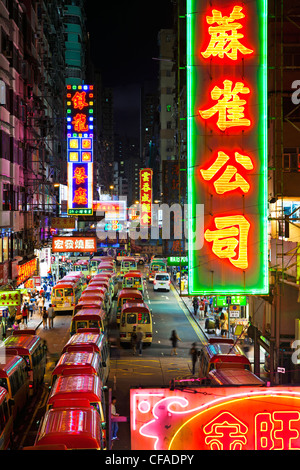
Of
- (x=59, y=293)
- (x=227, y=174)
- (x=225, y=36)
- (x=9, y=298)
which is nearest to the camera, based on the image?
Result: (x=227, y=174)

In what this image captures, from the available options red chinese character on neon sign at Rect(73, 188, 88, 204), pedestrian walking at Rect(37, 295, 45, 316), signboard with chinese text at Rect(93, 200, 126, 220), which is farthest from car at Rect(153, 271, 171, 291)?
pedestrian walking at Rect(37, 295, 45, 316)

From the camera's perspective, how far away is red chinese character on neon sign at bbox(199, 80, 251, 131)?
13.6 metres

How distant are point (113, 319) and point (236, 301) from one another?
50.2ft

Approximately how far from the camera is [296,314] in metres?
20.4

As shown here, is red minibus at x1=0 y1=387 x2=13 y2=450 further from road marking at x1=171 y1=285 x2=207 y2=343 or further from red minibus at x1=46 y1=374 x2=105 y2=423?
road marking at x1=171 y1=285 x2=207 y2=343

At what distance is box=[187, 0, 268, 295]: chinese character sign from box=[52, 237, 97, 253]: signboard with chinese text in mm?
23354

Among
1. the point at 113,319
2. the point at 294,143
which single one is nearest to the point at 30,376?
the point at 294,143

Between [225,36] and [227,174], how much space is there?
379 cm

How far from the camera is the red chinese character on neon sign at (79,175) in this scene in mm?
42922

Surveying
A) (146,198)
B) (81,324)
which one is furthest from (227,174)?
(146,198)

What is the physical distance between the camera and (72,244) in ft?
119

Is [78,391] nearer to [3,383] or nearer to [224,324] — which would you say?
[3,383]

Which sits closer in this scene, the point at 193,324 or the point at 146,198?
the point at 193,324

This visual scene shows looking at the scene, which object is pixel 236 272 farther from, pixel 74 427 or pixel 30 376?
pixel 30 376
